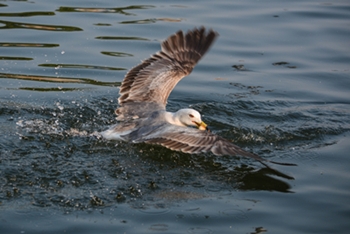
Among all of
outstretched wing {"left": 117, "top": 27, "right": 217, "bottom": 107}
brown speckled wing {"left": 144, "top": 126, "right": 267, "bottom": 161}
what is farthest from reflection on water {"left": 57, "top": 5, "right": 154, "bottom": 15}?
brown speckled wing {"left": 144, "top": 126, "right": 267, "bottom": 161}

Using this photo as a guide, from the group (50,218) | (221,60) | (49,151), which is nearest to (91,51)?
(221,60)

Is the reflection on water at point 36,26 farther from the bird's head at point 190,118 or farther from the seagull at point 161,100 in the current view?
the bird's head at point 190,118

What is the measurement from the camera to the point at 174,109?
32.7 feet

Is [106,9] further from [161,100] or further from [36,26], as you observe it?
[161,100]

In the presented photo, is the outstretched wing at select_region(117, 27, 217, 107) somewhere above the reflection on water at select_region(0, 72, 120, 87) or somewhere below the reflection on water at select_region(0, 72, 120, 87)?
above

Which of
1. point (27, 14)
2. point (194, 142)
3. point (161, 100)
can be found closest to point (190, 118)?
point (161, 100)

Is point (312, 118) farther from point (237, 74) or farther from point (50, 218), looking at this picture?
point (50, 218)

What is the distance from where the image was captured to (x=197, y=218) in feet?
20.6

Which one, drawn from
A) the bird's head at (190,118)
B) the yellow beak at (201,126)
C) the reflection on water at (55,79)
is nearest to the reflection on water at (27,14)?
the reflection on water at (55,79)

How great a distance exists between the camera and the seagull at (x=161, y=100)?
7711mm

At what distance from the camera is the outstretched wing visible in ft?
29.5

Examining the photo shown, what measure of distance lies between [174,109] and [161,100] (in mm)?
1023

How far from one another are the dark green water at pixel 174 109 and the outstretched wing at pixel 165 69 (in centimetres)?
75

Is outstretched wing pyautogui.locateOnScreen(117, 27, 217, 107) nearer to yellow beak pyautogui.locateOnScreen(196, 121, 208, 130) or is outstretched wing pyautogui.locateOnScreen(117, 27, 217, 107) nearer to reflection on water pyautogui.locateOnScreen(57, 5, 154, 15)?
yellow beak pyautogui.locateOnScreen(196, 121, 208, 130)
